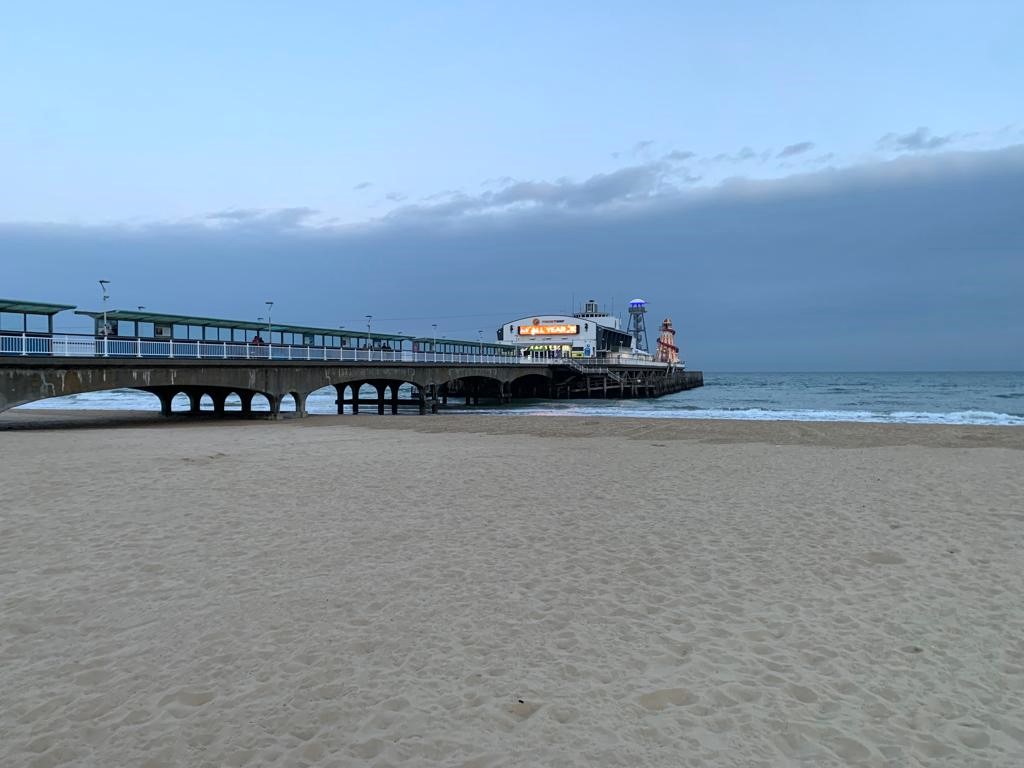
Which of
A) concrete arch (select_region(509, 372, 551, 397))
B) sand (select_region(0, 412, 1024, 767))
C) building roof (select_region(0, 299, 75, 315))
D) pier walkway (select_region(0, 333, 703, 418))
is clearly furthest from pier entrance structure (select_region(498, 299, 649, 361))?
sand (select_region(0, 412, 1024, 767))

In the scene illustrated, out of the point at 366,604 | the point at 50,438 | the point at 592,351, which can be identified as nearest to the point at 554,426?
the point at 50,438

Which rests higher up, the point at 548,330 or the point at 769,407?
the point at 548,330

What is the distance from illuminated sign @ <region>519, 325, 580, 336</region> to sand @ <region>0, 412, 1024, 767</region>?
73.6 metres

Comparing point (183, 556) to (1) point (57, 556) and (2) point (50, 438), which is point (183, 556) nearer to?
(1) point (57, 556)

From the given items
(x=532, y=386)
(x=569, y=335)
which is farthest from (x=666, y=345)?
(x=532, y=386)

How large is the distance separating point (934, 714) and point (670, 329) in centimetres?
10225

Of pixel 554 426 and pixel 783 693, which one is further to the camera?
pixel 554 426

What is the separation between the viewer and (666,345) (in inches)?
3947

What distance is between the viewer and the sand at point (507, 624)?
3.70 m

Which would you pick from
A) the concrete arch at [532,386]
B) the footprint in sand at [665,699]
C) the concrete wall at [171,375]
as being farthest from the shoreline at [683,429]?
the concrete arch at [532,386]

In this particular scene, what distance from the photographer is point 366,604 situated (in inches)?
227

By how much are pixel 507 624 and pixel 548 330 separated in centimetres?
8182

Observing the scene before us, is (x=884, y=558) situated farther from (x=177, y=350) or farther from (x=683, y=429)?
(x=177, y=350)

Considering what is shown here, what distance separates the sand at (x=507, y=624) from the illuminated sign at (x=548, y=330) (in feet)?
241
